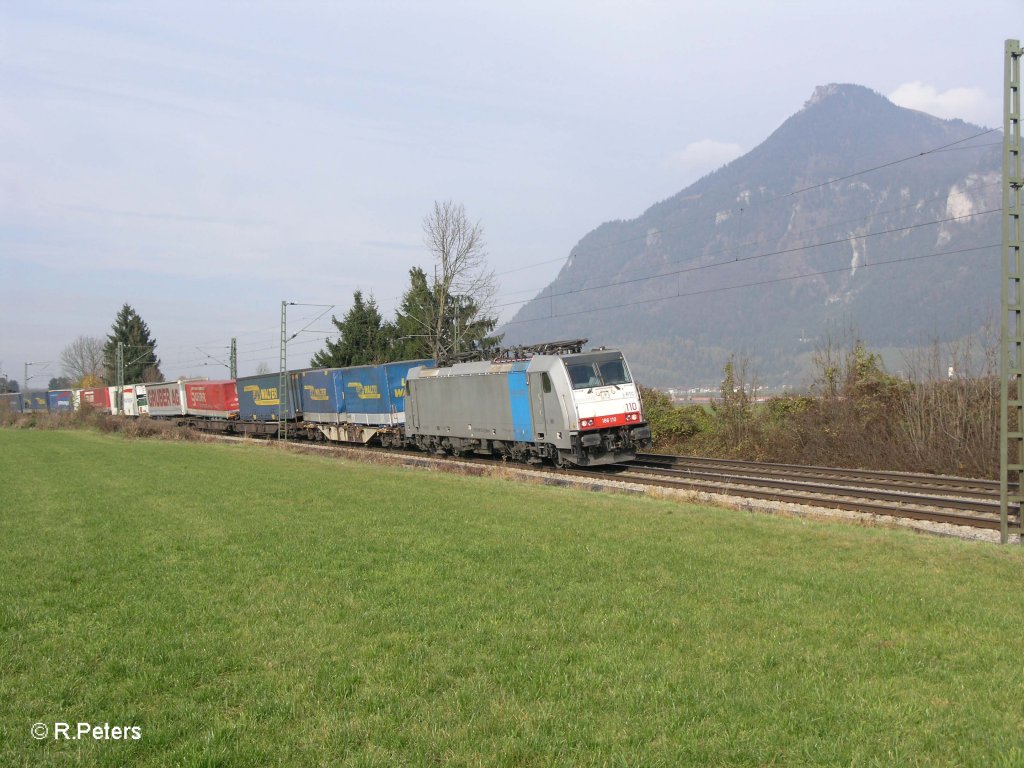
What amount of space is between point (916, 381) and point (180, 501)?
1910cm

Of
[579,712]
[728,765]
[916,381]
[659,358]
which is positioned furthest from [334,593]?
[659,358]

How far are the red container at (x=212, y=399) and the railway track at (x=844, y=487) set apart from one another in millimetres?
31859

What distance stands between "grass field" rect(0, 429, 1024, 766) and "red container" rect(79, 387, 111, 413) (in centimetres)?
6153

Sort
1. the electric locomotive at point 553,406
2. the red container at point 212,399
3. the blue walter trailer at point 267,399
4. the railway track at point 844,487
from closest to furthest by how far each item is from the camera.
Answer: the railway track at point 844,487 < the electric locomotive at point 553,406 < the blue walter trailer at point 267,399 < the red container at point 212,399

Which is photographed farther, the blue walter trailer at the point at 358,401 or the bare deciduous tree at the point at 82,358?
the bare deciduous tree at the point at 82,358

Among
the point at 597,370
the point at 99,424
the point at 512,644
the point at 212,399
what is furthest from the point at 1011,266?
the point at 99,424

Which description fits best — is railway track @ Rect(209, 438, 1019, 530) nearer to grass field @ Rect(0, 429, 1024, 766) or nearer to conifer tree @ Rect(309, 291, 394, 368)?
grass field @ Rect(0, 429, 1024, 766)

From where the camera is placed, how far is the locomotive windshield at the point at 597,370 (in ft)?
70.4

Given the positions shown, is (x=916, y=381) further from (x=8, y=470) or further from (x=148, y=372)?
(x=148, y=372)

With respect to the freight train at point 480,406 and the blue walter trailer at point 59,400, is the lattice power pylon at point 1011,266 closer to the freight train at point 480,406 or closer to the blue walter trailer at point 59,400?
the freight train at point 480,406

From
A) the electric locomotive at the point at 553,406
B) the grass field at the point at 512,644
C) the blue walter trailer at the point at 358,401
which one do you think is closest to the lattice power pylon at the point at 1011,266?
the grass field at the point at 512,644

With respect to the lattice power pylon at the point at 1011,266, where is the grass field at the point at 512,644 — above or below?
below

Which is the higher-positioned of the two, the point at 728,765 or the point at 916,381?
the point at 916,381

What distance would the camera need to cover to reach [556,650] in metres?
5.98
